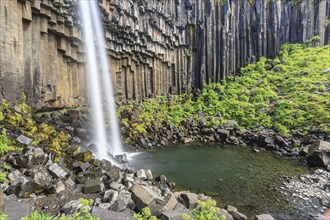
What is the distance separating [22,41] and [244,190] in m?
11.2

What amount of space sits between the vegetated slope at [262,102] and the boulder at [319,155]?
4466mm

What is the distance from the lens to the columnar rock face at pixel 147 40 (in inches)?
416

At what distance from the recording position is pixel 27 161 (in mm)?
6570

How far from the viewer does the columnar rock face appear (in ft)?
34.7

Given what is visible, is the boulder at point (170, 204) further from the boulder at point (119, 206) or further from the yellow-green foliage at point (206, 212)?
the boulder at point (119, 206)

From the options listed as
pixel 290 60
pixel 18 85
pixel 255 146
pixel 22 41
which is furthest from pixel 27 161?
pixel 290 60

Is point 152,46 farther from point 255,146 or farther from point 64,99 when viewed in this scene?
point 255,146

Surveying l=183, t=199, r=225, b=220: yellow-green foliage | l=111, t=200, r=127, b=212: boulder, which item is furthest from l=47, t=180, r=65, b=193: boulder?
l=183, t=199, r=225, b=220: yellow-green foliage

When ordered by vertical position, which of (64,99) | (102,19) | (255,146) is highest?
(102,19)

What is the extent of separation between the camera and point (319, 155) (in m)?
12.5

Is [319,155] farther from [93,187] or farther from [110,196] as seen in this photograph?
[93,187]

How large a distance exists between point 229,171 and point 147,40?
42.0 ft

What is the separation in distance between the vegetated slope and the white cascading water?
1025mm

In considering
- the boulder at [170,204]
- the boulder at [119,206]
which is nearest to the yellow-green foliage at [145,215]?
the boulder at [119,206]
